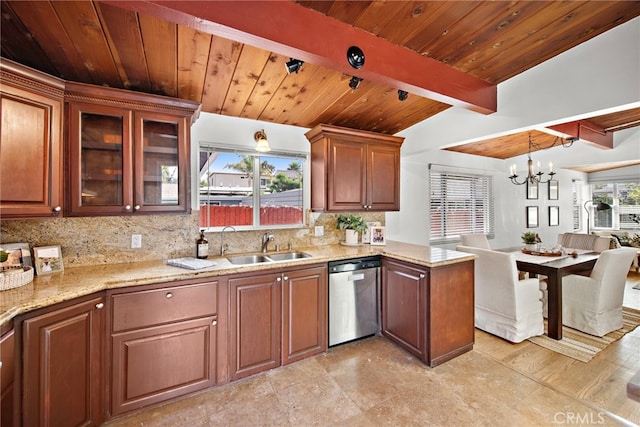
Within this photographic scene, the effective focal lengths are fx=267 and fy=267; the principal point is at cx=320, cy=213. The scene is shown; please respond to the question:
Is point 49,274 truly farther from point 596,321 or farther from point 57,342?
point 596,321

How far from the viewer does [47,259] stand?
1841 millimetres

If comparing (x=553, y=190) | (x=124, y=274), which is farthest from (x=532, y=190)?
(x=124, y=274)

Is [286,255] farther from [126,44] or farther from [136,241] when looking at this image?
[126,44]

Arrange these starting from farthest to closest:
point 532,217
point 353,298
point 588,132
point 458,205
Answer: point 532,217 → point 458,205 → point 588,132 → point 353,298

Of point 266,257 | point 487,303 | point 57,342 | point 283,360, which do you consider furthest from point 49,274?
point 487,303

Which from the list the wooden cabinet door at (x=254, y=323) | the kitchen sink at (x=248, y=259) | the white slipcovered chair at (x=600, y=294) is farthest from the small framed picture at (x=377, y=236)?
the white slipcovered chair at (x=600, y=294)

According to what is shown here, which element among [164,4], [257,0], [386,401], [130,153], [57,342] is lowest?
[386,401]

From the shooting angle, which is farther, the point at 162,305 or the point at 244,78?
the point at 244,78

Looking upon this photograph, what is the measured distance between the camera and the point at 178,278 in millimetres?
1835

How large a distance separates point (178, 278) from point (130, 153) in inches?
38.7

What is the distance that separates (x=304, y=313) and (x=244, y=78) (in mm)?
2020

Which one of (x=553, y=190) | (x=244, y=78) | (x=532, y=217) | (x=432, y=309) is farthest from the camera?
(x=553, y=190)

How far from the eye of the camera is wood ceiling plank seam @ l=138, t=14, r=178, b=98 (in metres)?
1.56

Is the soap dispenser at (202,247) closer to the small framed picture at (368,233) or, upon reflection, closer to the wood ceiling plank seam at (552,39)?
the small framed picture at (368,233)
